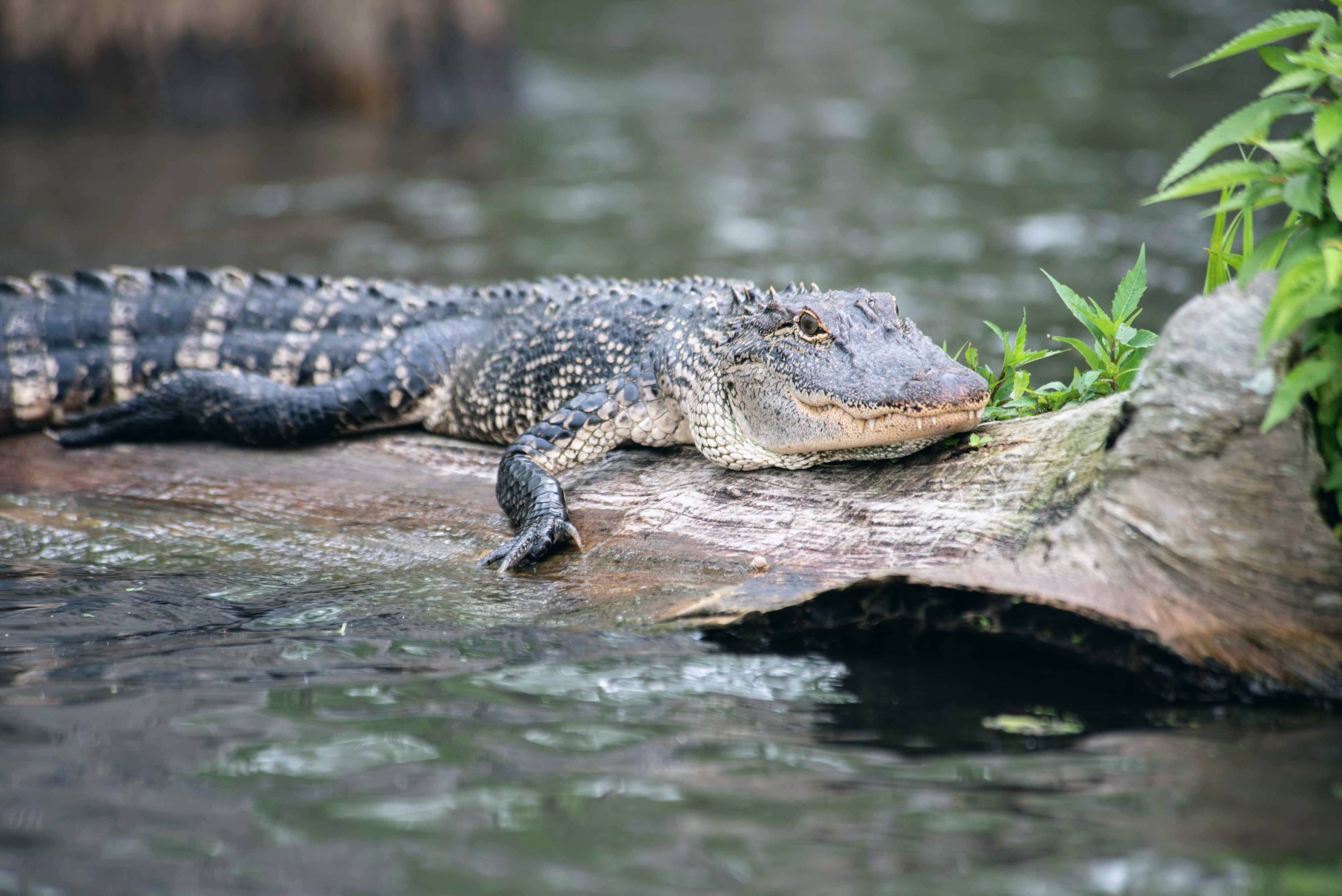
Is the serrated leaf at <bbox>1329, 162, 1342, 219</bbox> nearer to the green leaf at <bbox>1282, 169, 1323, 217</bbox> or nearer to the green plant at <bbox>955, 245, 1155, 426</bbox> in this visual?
the green leaf at <bbox>1282, 169, 1323, 217</bbox>

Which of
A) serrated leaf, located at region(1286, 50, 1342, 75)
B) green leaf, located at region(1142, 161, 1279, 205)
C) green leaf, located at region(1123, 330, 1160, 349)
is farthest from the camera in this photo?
green leaf, located at region(1123, 330, 1160, 349)

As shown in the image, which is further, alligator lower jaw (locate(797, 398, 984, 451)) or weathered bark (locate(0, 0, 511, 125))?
weathered bark (locate(0, 0, 511, 125))

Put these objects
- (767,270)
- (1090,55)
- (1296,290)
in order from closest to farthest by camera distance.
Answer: (1296,290), (767,270), (1090,55)

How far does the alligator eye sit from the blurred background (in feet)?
12.6

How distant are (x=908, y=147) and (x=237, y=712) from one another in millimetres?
11446

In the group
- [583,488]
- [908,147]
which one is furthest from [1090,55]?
[583,488]

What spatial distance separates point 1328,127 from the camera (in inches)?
103

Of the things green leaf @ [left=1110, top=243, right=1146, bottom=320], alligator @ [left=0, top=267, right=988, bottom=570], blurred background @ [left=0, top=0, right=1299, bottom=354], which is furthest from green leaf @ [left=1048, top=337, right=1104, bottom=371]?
blurred background @ [left=0, top=0, right=1299, bottom=354]

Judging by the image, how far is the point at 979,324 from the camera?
7723 millimetres

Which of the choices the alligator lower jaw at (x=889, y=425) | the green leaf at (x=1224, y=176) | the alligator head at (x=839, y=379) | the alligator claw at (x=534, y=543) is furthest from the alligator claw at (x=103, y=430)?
the green leaf at (x=1224, y=176)

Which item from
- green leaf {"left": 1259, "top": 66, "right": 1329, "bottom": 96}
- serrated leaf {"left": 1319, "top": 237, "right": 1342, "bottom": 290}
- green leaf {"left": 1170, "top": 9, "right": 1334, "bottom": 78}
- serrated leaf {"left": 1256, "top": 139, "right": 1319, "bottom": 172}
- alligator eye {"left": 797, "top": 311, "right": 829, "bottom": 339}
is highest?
green leaf {"left": 1170, "top": 9, "right": 1334, "bottom": 78}

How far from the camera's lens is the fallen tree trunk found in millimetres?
2852

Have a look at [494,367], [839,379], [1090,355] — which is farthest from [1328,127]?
[494,367]

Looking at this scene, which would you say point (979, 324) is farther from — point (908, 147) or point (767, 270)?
point (908, 147)
